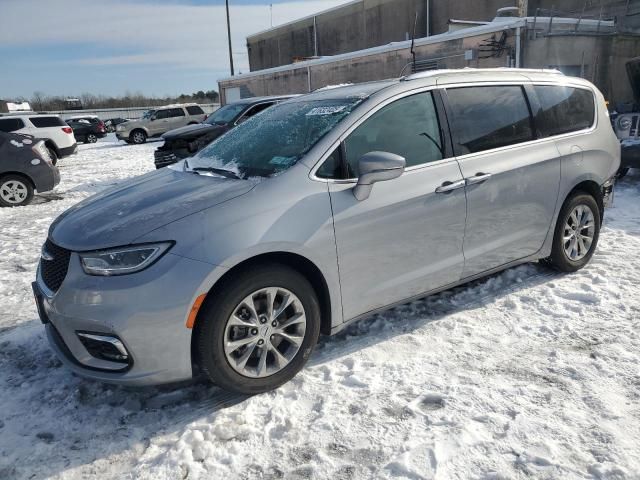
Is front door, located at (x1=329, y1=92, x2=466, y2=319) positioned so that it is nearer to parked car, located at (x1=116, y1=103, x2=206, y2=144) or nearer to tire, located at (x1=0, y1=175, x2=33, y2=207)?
tire, located at (x1=0, y1=175, x2=33, y2=207)

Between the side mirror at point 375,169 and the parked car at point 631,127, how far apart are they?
6.22 m

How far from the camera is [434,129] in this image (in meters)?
3.54

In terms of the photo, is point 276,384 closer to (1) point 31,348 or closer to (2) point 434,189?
(2) point 434,189

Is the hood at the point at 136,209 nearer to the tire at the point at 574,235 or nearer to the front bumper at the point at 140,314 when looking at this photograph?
the front bumper at the point at 140,314

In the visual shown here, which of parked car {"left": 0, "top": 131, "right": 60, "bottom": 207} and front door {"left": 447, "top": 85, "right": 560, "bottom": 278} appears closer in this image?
front door {"left": 447, "top": 85, "right": 560, "bottom": 278}

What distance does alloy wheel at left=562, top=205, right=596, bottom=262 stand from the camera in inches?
175

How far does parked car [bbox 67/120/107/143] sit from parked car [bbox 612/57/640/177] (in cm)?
2730

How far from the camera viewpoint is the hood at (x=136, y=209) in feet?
9.06

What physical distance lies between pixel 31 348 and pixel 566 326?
3863mm

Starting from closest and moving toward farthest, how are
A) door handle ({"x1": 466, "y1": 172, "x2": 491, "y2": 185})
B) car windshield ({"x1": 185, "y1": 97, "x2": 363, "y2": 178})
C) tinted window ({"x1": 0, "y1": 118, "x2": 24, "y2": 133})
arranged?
car windshield ({"x1": 185, "y1": 97, "x2": 363, "y2": 178}) → door handle ({"x1": 466, "y1": 172, "x2": 491, "y2": 185}) → tinted window ({"x1": 0, "y1": 118, "x2": 24, "y2": 133})

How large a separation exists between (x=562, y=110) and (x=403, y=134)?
70.8 inches

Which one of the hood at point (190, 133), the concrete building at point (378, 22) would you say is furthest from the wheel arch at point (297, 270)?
the concrete building at point (378, 22)

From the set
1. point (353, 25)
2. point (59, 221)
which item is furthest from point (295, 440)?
point (353, 25)

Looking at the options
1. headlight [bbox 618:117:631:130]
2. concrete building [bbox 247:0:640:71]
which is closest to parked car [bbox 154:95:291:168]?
headlight [bbox 618:117:631:130]
